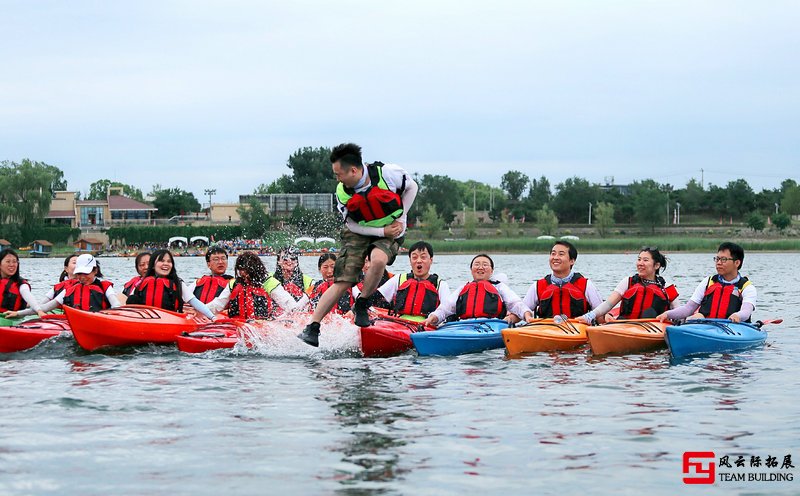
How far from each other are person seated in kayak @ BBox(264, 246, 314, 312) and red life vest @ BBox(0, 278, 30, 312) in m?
3.58

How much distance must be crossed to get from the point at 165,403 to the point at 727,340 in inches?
261

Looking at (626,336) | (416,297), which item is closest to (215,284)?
(416,297)

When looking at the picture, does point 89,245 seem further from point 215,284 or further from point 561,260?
point 561,260

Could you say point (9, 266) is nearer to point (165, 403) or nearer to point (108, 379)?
point (108, 379)

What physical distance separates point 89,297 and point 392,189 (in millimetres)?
5876

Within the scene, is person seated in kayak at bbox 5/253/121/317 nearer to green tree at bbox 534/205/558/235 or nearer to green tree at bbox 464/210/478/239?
green tree at bbox 464/210/478/239

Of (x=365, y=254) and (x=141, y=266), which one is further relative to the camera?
(x=141, y=266)

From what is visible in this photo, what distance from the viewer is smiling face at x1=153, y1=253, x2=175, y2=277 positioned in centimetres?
1287

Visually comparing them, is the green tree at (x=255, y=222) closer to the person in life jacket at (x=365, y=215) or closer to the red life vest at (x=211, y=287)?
the red life vest at (x=211, y=287)

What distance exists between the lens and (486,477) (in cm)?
628

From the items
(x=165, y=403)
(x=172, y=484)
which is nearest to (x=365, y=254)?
(x=165, y=403)

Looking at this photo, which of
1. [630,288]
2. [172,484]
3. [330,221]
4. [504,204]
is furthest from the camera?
[504,204]

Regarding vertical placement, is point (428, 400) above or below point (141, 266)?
below

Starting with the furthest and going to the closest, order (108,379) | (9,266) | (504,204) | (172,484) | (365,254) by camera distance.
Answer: (504,204), (9,266), (108,379), (365,254), (172,484)
